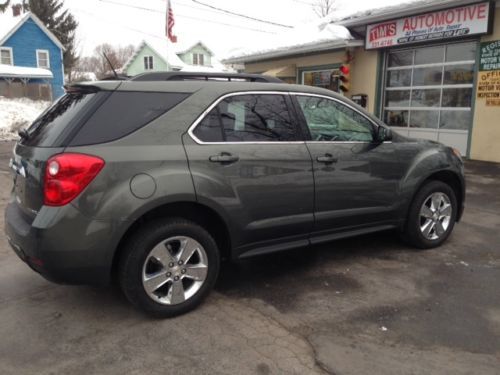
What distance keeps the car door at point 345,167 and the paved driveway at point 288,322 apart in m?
0.55

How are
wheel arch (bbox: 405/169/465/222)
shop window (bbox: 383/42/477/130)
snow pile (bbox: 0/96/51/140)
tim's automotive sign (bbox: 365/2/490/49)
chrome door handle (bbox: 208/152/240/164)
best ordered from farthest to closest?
snow pile (bbox: 0/96/51/140) → shop window (bbox: 383/42/477/130) → tim's automotive sign (bbox: 365/2/490/49) → wheel arch (bbox: 405/169/465/222) → chrome door handle (bbox: 208/152/240/164)

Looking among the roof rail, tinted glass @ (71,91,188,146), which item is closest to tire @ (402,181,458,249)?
the roof rail

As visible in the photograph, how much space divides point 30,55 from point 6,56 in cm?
169

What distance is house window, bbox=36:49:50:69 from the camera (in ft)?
117

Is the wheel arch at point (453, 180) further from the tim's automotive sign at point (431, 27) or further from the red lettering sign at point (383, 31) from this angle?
the red lettering sign at point (383, 31)

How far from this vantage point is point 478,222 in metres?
6.08

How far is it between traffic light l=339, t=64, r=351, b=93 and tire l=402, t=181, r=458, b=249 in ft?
30.5

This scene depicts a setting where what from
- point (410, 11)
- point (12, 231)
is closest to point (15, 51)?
point (410, 11)

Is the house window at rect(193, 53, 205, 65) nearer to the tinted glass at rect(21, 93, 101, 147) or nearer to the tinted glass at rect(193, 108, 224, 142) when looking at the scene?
the tinted glass at rect(21, 93, 101, 147)

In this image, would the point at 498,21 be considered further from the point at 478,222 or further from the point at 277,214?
the point at 277,214

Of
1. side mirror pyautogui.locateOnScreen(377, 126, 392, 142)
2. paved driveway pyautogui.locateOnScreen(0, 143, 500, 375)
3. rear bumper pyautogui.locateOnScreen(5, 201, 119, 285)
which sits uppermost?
side mirror pyautogui.locateOnScreen(377, 126, 392, 142)

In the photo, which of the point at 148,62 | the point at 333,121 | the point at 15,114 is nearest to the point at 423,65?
the point at 333,121

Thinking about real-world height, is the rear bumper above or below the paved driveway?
above

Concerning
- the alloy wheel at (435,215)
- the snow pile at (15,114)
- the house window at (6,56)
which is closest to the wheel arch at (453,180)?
the alloy wheel at (435,215)
